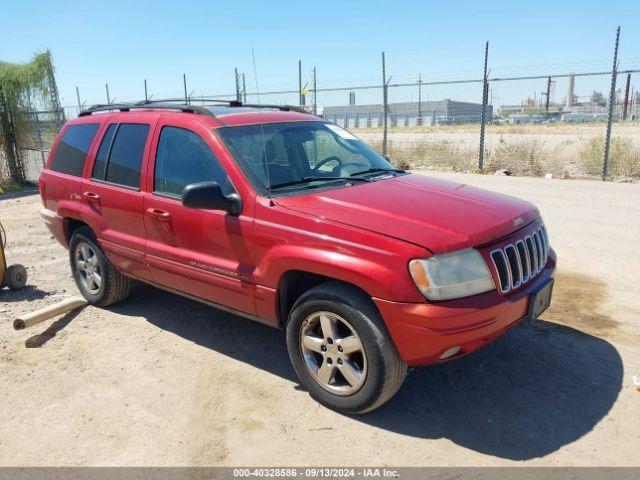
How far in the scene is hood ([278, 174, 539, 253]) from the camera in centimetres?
300

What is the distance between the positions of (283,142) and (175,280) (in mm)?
1382

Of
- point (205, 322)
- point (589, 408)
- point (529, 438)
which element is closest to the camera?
point (529, 438)

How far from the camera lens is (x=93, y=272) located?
203 inches

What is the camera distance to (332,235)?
3.12 m

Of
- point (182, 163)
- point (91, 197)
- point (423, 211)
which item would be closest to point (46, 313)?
point (91, 197)

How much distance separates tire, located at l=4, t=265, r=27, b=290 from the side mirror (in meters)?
3.20

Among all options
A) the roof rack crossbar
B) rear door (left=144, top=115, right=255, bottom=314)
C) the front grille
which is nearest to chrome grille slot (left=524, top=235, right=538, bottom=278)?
the front grille

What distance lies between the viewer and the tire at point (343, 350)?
3.04 metres

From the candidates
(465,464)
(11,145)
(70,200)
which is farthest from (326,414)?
(11,145)

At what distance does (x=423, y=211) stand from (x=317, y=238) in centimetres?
68

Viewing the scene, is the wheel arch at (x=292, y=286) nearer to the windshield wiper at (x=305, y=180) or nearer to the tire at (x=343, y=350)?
the tire at (x=343, y=350)

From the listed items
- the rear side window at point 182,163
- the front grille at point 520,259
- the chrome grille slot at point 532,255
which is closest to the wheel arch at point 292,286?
the rear side window at point 182,163

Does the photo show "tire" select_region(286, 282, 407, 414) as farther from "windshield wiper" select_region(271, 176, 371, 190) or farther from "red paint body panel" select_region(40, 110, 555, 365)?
"windshield wiper" select_region(271, 176, 371, 190)

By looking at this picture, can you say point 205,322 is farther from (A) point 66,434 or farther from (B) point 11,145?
(B) point 11,145
